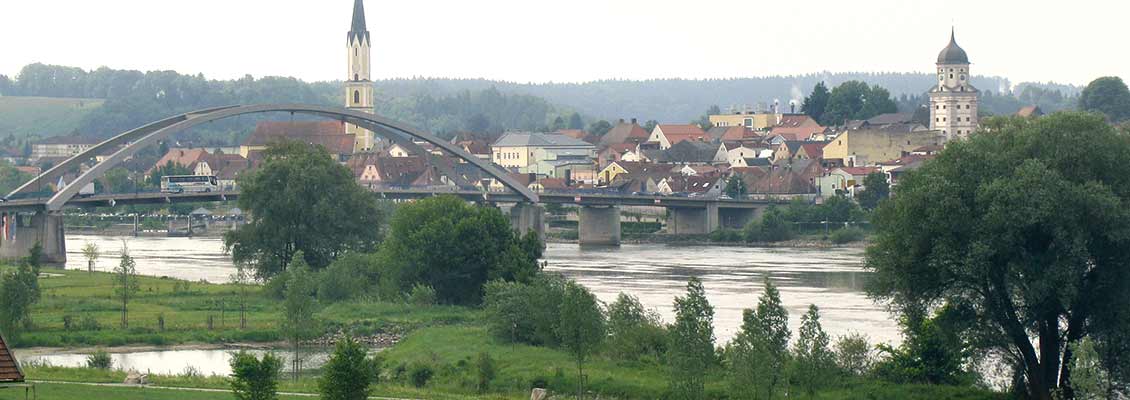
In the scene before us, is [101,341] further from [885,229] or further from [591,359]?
[885,229]

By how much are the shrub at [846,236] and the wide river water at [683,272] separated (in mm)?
3416

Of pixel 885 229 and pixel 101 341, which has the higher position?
pixel 885 229

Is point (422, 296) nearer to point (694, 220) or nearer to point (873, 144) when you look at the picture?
point (694, 220)

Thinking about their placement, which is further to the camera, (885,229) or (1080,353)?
(885,229)

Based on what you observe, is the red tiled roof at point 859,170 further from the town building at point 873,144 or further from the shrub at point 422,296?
the shrub at point 422,296

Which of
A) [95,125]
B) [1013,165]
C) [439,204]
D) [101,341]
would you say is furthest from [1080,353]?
[95,125]

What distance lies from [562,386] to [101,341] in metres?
11.9

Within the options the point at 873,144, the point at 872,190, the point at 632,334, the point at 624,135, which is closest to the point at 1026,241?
the point at 632,334

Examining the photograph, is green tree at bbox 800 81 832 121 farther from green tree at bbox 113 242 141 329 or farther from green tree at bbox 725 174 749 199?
green tree at bbox 113 242 141 329

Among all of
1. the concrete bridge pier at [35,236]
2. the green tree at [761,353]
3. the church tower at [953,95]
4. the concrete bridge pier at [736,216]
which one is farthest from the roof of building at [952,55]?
the green tree at [761,353]

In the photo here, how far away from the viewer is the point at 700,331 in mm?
28469

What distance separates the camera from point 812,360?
29438 millimetres

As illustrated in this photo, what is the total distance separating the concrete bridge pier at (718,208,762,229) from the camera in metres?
90.3

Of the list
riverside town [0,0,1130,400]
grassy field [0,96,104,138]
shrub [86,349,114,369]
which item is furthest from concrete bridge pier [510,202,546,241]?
grassy field [0,96,104,138]
